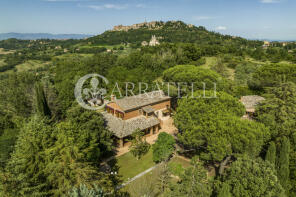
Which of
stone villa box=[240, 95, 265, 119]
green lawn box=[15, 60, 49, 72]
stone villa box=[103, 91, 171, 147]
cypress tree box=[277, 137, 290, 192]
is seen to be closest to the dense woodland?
cypress tree box=[277, 137, 290, 192]

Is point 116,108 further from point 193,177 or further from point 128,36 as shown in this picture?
point 128,36

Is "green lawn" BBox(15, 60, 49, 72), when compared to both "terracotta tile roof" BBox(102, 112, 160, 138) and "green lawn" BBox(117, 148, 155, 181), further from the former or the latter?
"green lawn" BBox(117, 148, 155, 181)

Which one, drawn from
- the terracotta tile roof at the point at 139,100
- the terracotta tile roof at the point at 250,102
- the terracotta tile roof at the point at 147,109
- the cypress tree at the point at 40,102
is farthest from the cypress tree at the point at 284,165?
the cypress tree at the point at 40,102

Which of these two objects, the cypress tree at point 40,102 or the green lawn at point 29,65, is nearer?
the cypress tree at point 40,102

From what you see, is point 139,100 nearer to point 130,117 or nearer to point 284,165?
point 130,117

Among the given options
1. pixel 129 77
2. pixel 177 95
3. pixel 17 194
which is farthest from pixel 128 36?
pixel 17 194

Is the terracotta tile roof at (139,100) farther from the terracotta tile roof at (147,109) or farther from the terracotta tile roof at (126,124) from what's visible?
the terracotta tile roof at (126,124)
